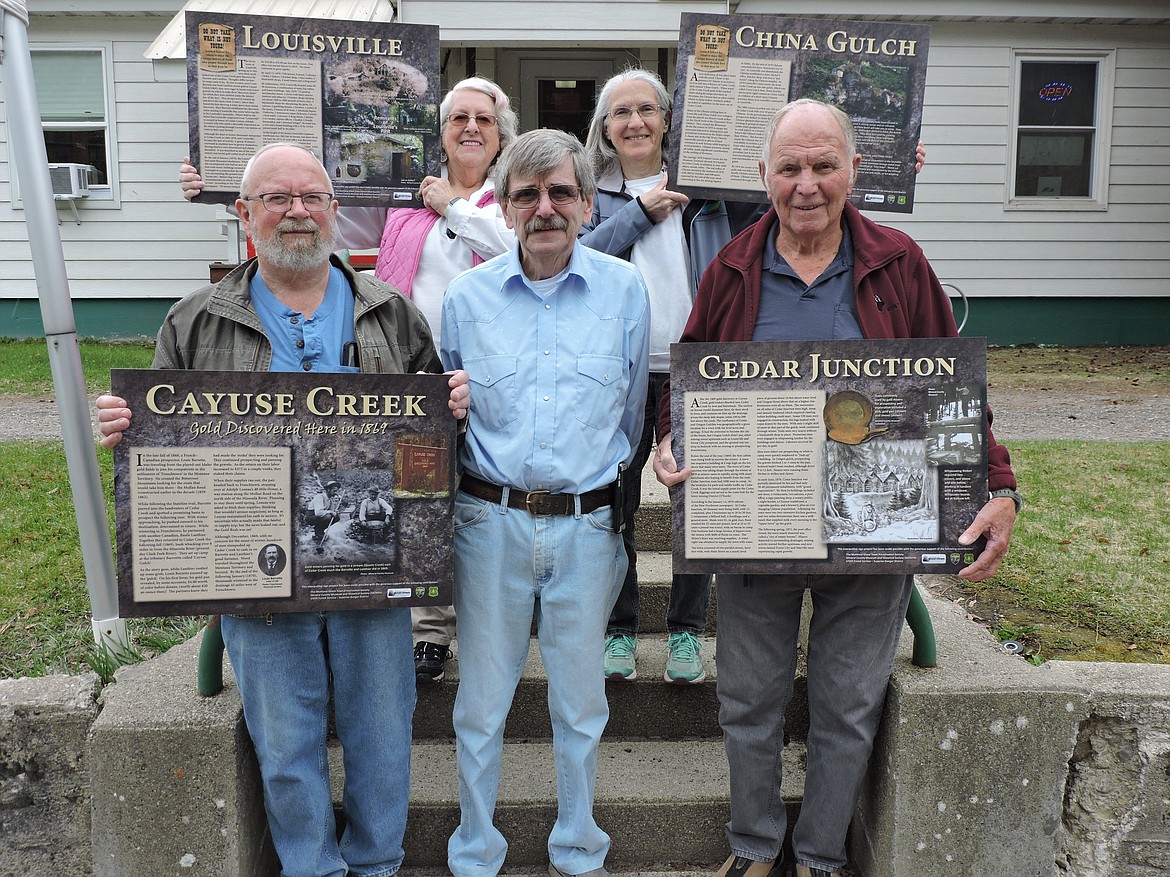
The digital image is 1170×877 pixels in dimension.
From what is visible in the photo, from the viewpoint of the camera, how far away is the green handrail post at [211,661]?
2.65 m

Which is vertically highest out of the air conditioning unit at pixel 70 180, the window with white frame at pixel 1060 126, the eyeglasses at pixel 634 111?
the window with white frame at pixel 1060 126

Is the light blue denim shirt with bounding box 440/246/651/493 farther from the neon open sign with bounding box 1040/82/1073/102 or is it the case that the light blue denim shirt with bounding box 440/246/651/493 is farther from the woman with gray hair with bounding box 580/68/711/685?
the neon open sign with bounding box 1040/82/1073/102

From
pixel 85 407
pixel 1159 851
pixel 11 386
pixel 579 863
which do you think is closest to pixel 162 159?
pixel 11 386

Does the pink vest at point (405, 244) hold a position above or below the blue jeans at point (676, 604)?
above

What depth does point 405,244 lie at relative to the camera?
3.20m

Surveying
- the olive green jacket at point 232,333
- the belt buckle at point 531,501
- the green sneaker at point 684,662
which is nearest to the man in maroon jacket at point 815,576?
the belt buckle at point 531,501

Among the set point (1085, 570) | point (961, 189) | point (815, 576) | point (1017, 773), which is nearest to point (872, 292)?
point (815, 576)

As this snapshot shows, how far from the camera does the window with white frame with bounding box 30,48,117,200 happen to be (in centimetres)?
1060

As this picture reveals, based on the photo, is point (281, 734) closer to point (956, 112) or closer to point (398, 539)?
point (398, 539)

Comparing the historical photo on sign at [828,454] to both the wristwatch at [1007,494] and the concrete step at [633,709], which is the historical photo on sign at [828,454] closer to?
the wristwatch at [1007,494]

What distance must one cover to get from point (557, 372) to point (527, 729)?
4.94ft

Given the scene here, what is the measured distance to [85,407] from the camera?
3367 millimetres

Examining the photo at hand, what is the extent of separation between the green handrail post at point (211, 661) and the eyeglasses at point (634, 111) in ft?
6.48

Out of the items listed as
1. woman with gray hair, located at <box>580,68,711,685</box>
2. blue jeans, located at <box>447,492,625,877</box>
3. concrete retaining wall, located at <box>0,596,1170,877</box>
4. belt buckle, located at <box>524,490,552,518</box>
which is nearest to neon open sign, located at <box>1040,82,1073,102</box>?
woman with gray hair, located at <box>580,68,711,685</box>
